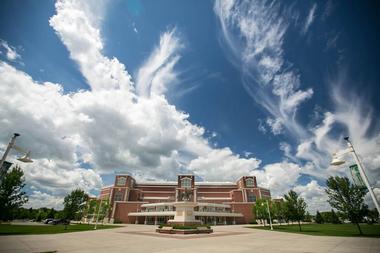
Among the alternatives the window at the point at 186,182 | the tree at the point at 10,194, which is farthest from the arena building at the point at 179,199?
the tree at the point at 10,194

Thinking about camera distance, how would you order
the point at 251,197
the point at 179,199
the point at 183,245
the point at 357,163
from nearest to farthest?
the point at 357,163 < the point at 183,245 < the point at 179,199 < the point at 251,197

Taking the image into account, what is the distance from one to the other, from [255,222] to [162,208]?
32.2 meters

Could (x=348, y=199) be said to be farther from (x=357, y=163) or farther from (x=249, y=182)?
(x=249, y=182)

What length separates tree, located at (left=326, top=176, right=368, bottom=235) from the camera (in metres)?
18.5

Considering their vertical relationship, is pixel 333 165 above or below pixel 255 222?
above

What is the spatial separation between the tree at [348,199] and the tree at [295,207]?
9.60 m

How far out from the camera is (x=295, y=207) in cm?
2883

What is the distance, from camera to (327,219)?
74312 mm

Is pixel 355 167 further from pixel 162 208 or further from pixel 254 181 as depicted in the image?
pixel 254 181

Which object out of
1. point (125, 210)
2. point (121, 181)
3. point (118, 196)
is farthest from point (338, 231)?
point (121, 181)

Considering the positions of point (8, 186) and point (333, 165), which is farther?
point (8, 186)

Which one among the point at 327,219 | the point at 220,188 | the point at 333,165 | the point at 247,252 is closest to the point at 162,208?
the point at 220,188

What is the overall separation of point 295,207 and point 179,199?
4464 cm

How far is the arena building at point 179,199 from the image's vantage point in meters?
54.4
